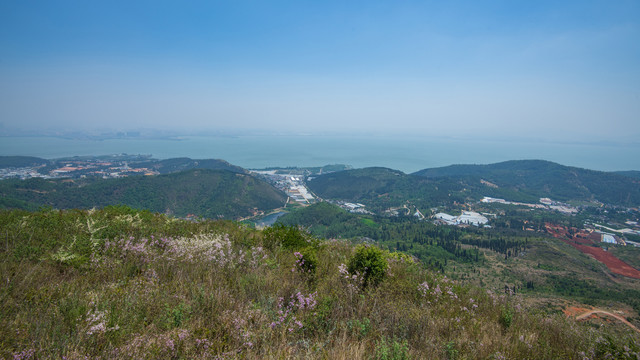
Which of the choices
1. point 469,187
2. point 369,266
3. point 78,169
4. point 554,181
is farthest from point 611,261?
point 78,169

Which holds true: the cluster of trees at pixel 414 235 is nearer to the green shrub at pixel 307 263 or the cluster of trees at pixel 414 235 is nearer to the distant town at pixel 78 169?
the green shrub at pixel 307 263

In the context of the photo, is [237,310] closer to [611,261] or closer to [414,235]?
[414,235]

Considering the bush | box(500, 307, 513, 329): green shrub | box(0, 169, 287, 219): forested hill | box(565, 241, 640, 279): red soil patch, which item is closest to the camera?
box(500, 307, 513, 329): green shrub

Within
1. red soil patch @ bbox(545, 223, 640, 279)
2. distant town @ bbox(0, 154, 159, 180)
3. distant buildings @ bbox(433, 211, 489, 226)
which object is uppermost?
distant town @ bbox(0, 154, 159, 180)

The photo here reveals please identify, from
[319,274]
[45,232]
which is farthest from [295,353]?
[45,232]

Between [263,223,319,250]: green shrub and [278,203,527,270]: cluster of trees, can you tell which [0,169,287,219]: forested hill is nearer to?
[278,203,527,270]: cluster of trees

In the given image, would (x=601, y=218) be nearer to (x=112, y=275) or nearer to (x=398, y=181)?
(x=398, y=181)

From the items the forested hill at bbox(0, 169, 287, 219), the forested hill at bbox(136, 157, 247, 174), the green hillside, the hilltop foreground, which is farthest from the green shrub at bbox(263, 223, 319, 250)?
the forested hill at bbox(136, 157, 247, 174)
